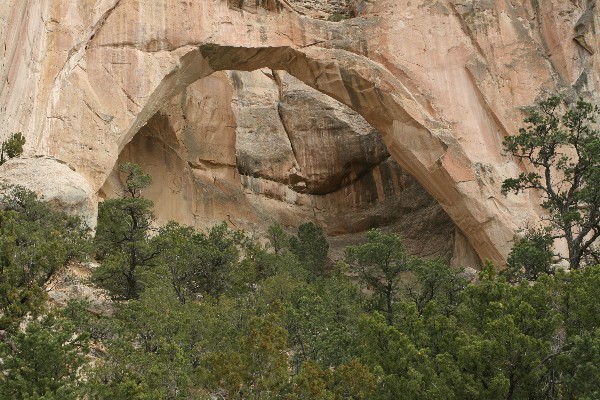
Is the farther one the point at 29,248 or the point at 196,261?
the point at 196,261

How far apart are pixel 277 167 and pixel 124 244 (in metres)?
16.8

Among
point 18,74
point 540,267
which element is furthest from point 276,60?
point 540,267

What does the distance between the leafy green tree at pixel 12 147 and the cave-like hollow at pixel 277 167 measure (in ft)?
28.3

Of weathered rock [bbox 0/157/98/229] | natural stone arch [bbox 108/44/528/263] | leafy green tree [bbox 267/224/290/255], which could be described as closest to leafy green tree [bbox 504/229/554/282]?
natural stone arch [bbox 108/44/528/263]

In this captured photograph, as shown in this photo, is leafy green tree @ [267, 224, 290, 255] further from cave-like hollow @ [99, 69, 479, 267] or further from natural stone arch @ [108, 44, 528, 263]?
natural stone arch @ [108, 44, 528, 263]

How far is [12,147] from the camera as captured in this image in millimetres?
23562

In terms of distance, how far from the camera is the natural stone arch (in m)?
30.0

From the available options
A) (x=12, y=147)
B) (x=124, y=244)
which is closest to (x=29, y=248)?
(x=12, y=147)

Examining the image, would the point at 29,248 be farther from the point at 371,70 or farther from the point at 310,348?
the point at 371,70

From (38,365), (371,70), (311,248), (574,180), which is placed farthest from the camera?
(311,248)

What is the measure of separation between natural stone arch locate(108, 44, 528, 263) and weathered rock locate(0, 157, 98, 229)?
5.20 metres

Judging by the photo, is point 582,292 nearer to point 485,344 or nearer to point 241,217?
point 485,344

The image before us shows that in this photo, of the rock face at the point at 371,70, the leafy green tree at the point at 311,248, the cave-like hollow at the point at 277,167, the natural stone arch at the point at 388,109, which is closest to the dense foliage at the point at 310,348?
the rock face at the point at 371,70

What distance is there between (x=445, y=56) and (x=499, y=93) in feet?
7.75
